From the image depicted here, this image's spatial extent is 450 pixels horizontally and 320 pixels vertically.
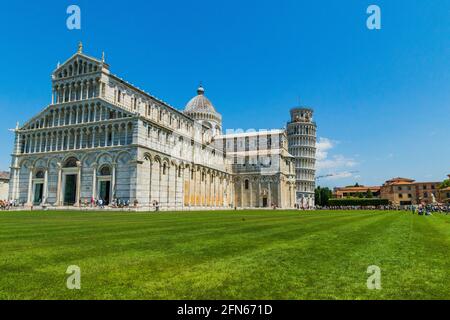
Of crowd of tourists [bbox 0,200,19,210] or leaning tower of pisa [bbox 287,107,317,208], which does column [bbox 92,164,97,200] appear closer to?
crowd of tourists [bbox 0,200,19,210]

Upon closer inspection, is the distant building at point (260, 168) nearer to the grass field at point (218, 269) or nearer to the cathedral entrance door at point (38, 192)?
the cathedral entrance door at point (38, 192)

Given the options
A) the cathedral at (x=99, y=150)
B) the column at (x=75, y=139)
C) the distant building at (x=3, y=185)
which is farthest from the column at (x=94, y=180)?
the distant building at (x=3, y=185)

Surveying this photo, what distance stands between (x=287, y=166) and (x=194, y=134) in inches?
1258

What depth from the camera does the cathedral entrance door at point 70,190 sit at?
50.7 meters

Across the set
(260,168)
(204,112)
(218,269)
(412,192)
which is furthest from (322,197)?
(218,269)

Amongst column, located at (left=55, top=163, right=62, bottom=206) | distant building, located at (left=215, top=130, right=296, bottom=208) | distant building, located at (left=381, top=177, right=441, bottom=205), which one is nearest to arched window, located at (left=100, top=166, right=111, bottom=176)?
column, located at (left=55, top=163, right=62, bottom=206)

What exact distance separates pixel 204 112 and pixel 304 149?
136 feet

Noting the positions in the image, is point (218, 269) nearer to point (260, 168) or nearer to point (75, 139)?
point (75, 139)

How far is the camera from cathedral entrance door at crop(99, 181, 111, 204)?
48312 mm

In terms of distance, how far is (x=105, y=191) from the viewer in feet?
160

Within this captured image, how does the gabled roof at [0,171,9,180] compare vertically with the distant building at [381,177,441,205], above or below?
above

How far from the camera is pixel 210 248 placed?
908 centimetres

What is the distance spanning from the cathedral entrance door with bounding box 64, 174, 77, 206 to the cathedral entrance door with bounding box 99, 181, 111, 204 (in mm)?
4986

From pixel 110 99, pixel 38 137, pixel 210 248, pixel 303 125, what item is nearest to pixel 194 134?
pixel 110 99
